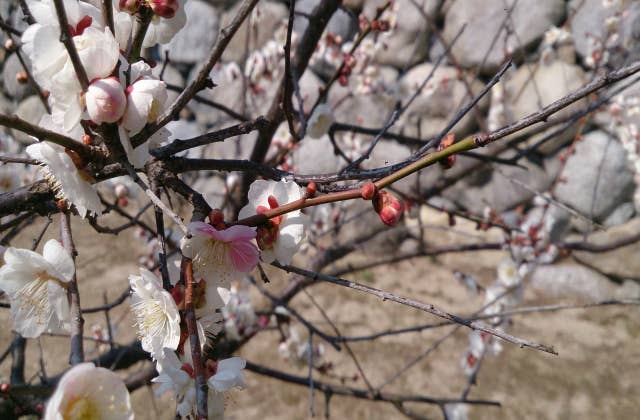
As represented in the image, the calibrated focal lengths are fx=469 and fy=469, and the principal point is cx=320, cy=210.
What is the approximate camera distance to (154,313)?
0.53 meters

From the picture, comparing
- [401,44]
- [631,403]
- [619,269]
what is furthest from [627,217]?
[401,44]

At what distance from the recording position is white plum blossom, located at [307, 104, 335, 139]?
1.54 m

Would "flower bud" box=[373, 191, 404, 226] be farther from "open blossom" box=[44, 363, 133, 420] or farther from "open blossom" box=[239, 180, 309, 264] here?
"open blossom" box=[44, 363, 133, 420]

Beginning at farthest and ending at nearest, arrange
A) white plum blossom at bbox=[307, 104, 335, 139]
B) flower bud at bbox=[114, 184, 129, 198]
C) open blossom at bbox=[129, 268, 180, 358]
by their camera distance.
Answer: flower bud at bbox=[114, 184, 129, 198]
white plum blossom at bbox=[307, 104, 335, 139]
open blossom at bbox=[129, 268, 180, 358]

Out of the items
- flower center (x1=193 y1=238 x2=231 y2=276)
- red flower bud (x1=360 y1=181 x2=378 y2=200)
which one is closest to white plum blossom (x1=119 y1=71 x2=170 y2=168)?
flower center (x1=193 y1=238 x2=231 y2=276)

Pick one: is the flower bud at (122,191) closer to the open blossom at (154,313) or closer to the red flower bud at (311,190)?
the open blossom at (154,313)

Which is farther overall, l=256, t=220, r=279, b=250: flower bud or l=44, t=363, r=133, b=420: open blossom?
l=256, t=220, r=279, b=250: flower bud

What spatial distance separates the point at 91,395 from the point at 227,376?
148 mm

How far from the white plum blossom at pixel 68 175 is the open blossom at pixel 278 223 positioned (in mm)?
168

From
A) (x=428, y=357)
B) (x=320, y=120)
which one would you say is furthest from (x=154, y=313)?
(x=428, y=357)

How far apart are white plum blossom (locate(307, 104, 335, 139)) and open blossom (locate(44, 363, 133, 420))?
1.21 meters

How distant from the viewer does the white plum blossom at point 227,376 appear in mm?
511

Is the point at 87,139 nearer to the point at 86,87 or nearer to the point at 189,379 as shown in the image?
the point at 86,87

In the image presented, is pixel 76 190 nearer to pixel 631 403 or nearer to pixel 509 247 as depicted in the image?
pixel 509 247
